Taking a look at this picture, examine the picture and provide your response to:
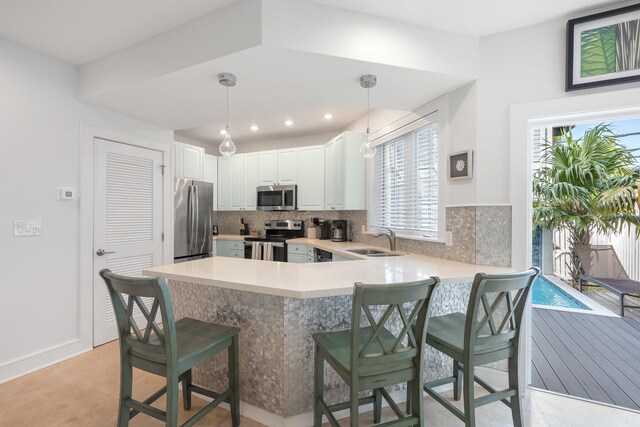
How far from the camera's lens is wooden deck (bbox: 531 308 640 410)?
2.14 meters

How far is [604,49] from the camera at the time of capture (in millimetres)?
1925

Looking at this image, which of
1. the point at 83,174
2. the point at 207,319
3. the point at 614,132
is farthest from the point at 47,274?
the point at 614,132

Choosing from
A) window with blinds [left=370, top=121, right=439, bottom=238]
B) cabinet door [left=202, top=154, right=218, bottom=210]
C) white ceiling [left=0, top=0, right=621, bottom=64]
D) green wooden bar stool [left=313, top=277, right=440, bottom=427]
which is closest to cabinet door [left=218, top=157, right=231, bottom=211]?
cabinet door [left=202, top=154, right=218, bottom=210]

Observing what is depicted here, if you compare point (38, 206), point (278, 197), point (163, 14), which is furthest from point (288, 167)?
point (38, 206)

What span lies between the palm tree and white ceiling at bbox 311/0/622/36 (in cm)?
304

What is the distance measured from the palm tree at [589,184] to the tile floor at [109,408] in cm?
316

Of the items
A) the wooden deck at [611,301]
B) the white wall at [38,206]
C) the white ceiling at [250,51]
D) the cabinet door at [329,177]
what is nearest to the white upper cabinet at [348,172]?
the cabinet door at [329,177]

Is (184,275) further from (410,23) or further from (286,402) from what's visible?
(410,23)

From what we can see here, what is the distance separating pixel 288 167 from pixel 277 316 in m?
3.29

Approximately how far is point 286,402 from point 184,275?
0.97 m

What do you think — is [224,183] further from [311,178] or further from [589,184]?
[589,184]

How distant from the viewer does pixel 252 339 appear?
1.84 m

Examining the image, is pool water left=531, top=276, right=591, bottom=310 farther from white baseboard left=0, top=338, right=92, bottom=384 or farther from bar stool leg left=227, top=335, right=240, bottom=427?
white baseboard left=0, top=338, right=92, bottom=384

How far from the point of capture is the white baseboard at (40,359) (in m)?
2.28
